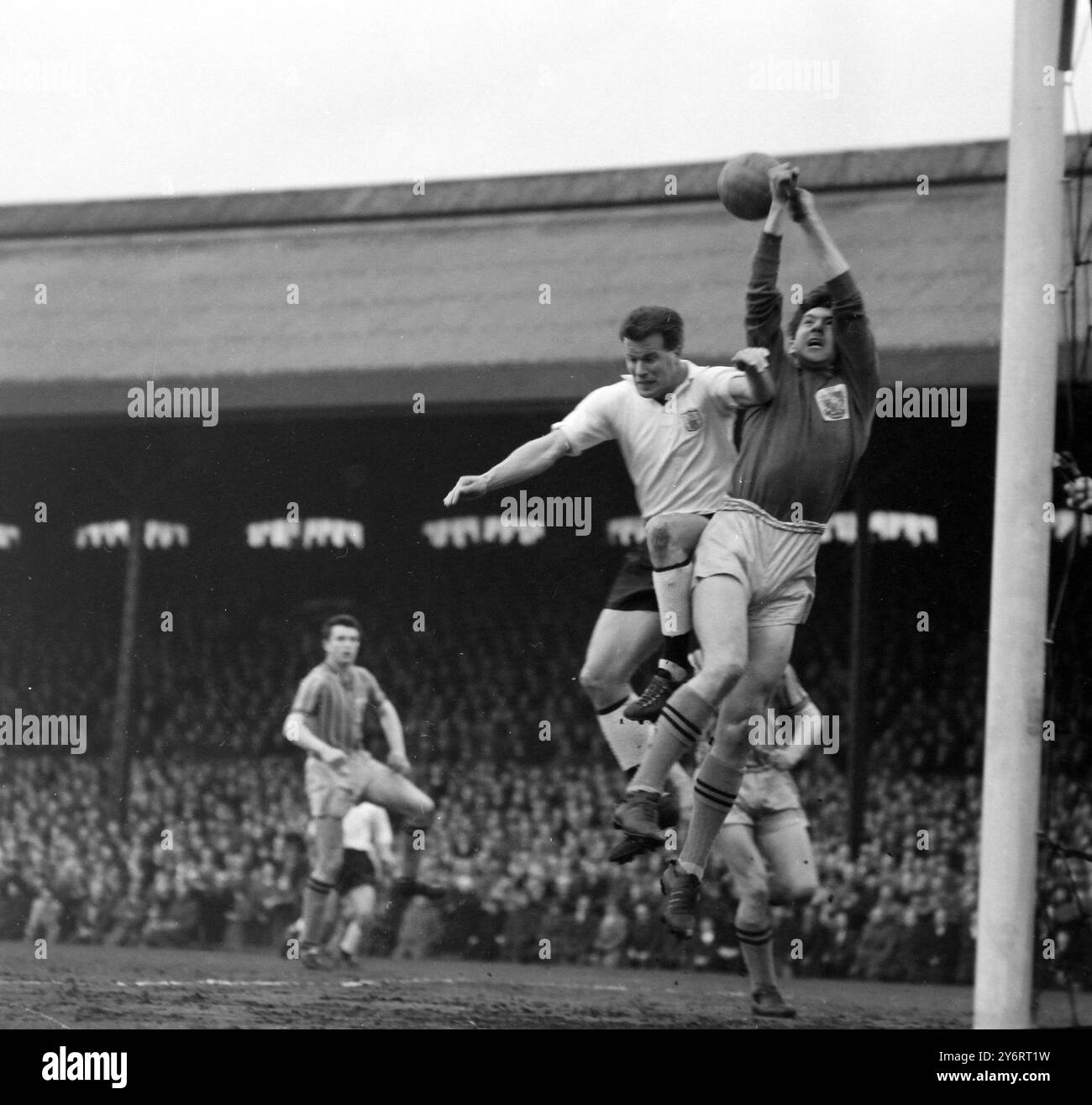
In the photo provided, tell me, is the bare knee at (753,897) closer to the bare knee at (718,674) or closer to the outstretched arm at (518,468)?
the bare knee at (718,674)

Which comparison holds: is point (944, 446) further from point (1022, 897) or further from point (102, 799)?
point (102, 799)

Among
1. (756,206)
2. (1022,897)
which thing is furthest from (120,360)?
(1022,897)

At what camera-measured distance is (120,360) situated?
1380cm

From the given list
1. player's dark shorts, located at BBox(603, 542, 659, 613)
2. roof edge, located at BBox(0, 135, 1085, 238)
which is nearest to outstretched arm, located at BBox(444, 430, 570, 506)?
player's dark shorts, located at BBox(603, 542, 659, 613)

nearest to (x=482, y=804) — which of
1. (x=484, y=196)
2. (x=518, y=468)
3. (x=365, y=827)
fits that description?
(x=365, y=827)

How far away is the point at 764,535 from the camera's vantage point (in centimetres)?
723

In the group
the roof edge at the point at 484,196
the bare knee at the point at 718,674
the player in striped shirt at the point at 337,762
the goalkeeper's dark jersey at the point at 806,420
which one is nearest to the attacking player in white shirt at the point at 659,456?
the goalkeeper's dark jersey at the point at 806,420

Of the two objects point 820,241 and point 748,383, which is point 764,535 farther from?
point 820,241

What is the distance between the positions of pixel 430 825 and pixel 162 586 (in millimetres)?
3898

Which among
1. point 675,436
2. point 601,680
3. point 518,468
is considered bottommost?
point 601,680

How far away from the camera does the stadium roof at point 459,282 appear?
41.2 ft

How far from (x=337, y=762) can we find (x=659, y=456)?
3999 millimetres

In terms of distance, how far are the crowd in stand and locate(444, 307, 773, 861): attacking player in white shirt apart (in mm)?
4238

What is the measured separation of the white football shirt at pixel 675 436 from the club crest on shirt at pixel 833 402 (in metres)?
0.39
